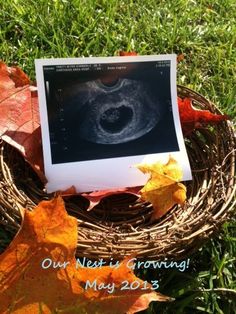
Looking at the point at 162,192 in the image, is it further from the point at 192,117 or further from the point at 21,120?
the point at 21,120

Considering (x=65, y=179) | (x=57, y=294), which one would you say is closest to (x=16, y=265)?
(x=57, y=294)

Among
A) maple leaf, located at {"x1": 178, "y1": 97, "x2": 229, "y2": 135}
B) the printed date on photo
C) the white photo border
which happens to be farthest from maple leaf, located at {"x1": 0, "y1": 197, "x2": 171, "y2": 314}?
maple leaf, located at {"x1": 178, "y1": 97, "x2": 229, "y2": 135}

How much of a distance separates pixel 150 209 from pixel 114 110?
290 mm

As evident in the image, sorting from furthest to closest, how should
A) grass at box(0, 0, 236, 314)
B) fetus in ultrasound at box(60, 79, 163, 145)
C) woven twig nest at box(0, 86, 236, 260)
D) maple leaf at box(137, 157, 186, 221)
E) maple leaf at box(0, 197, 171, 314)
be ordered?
grass at box(0, 0, 236, 314)
fetus in ultrasound at box(60, 79, 163, 145)
maple leaf at box(137, 157, 186, 221)
woven twig nest at box(0, 86, 236, 260)
maple leaf at box(0, 197, 171, 314)

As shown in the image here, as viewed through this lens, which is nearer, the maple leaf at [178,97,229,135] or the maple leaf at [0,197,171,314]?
the maple leaf at [0,197,171,314]

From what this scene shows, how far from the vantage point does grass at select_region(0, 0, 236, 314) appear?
1.94m

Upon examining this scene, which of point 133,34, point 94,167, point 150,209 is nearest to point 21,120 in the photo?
point 94,167

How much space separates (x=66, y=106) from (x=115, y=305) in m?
0.55

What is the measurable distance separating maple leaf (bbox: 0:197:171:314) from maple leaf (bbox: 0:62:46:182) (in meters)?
0.28

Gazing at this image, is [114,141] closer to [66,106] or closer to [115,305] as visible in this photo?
[66,106]

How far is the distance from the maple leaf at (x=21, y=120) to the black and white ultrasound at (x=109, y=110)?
53mm

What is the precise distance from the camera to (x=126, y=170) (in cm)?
139

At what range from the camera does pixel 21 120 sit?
139 cm

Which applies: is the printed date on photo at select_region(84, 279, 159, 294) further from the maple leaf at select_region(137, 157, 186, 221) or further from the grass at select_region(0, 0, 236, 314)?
the grass at select_region(0, 0, 236, 314)
